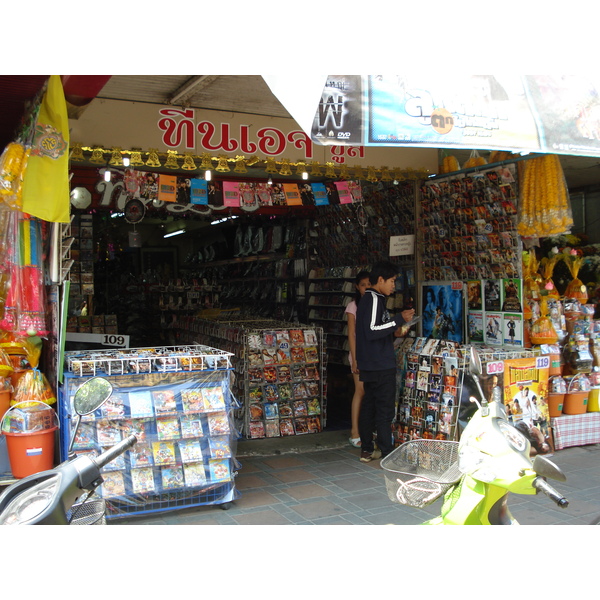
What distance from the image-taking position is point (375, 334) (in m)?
5.72

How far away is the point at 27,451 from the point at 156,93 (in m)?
3.64

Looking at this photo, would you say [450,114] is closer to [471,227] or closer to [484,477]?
[484,477]

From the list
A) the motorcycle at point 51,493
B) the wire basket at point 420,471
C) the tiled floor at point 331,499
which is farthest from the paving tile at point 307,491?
the motorcycle at point 51,493

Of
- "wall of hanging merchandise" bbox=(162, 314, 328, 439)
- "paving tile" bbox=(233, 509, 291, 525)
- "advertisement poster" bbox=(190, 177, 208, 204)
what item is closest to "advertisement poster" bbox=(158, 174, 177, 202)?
"advertisement poster" bbox=(190, 177, 208, 204)

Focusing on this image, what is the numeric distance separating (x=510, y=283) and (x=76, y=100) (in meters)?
4.42

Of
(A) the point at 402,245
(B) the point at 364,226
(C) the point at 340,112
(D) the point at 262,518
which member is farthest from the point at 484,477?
(B) the point at 364,226

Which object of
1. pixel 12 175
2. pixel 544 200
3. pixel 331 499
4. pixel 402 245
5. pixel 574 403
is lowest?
pixel 331 499

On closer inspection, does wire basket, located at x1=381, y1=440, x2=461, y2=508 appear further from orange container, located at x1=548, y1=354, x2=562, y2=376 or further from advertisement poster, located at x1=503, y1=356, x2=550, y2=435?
orange container, located at x1=548, y1=354, x2=562, y2=376

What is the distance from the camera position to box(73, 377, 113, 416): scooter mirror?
8.22 ft

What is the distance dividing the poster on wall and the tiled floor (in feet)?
5.62

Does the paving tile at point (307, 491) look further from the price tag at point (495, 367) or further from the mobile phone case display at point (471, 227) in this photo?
the mobile phone case display at point (471, 227)

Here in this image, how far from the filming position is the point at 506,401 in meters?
5.71

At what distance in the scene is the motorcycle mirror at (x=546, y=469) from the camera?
7.25 ft

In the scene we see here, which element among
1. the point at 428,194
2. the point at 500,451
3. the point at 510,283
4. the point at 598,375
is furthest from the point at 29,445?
the point at 598,375
